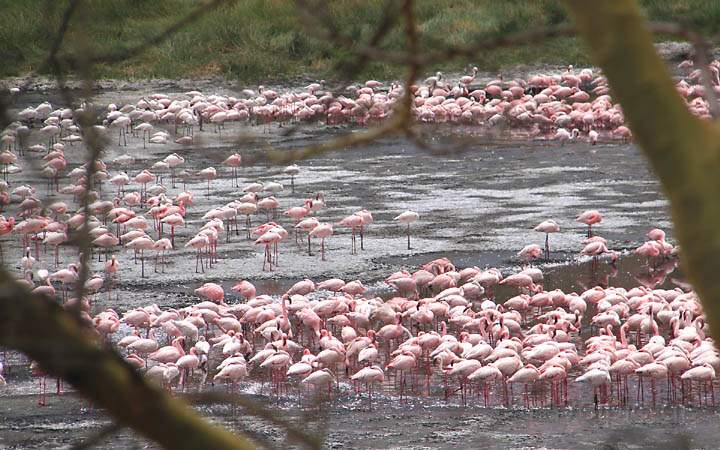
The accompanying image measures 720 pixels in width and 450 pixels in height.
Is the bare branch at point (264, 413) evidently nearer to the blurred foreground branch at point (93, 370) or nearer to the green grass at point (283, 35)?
the blurred foreground branch at point (93, 370)

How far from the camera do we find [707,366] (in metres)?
7.82

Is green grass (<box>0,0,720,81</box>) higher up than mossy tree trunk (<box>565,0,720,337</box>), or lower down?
higher up

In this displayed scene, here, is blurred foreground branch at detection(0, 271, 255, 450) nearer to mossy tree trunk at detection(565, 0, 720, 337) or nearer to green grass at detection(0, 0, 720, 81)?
mossy tree trunk at detection(565, 0, 720, 337)

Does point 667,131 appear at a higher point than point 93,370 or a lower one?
higher

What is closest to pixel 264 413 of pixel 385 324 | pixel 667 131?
pixel 667 131

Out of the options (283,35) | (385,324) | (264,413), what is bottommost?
(385,324)

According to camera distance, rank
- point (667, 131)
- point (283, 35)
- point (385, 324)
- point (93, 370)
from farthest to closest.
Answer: point (283, 35)
point (385, 324)
point (667, 131)
point (93, 370)

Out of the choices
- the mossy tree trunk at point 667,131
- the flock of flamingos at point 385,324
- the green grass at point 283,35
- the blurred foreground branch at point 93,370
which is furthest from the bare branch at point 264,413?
the green grass at point 283,35

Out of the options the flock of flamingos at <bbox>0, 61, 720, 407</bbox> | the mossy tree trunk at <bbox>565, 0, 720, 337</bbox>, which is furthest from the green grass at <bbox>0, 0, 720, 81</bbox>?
the mossy tree trunk at <bbox>565, 0, 720, 337</bbox>

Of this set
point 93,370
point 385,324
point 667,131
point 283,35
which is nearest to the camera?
point 93,370

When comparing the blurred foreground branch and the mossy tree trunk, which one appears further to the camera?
the mossy tree trunk

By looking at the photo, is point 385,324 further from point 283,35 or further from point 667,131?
point 283,35

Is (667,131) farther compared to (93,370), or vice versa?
(667,131)

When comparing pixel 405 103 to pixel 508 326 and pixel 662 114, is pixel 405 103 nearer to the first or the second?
pixel 662 114
